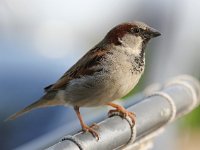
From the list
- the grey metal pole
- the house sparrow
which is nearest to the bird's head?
the house sparrow

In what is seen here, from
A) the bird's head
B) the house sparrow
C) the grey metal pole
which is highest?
the bird's head

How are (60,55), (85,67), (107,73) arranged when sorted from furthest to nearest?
(60,55) → (85,67) → (107,73)

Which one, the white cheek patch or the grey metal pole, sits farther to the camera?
the white cheek patch

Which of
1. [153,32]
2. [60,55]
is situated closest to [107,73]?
[153,32]

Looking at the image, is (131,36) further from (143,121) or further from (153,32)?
(143,121)

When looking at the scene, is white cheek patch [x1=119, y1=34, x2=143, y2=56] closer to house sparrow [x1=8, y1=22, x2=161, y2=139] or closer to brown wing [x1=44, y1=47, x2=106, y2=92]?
house sparrow [x1=8, y1=22, x2=161, y2=139]

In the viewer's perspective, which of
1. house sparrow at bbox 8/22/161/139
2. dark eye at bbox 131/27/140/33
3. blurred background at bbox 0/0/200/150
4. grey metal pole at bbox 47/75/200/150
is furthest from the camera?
blurred background at bbox 0/0/200/150

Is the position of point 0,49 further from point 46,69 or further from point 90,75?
point 90,75
